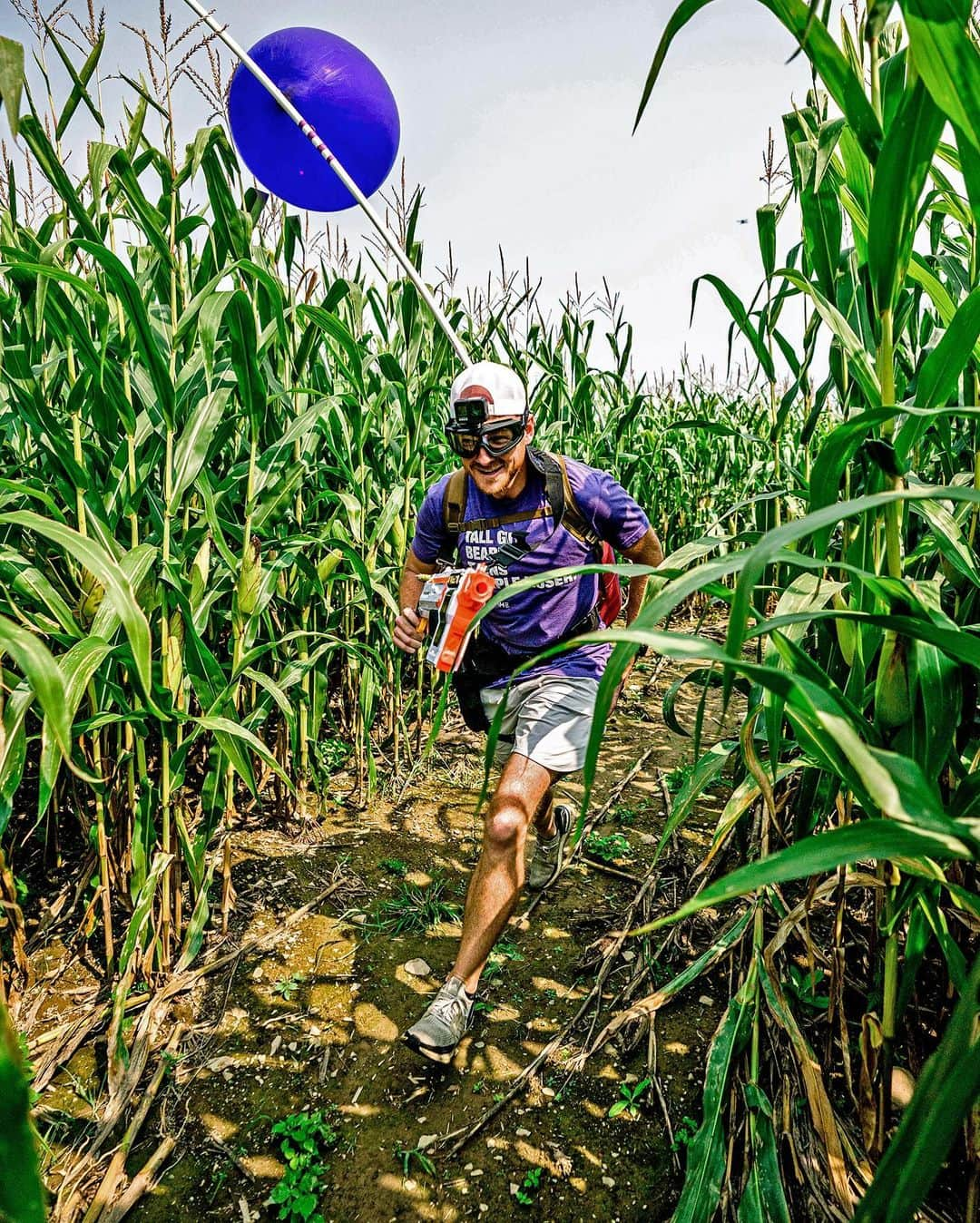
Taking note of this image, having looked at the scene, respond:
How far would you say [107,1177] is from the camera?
1271 mm

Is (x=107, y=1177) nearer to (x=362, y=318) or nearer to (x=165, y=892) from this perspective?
(x=165, y=892)

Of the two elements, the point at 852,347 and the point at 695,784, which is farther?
the point at 695,784

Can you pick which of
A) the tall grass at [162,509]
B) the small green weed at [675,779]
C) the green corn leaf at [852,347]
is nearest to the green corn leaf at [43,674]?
the tall grass at [162,509]

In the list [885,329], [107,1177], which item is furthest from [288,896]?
[885,329]

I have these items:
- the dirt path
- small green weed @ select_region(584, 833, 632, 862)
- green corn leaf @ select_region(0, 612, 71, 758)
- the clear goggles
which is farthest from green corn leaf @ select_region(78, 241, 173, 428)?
small green weed @ select_region(584, 833, 632, 862)

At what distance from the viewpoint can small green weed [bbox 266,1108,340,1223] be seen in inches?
50.2

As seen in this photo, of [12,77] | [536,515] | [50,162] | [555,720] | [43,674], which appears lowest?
[555,720]

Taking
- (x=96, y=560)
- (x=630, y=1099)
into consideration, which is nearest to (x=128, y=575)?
(x=96, y=560)

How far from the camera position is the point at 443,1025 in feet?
5.15

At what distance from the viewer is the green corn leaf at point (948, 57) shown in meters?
0.52

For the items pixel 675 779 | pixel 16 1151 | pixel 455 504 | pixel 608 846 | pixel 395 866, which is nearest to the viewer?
pixel 16 1151

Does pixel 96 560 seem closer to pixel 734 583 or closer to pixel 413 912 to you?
pixel 734 583

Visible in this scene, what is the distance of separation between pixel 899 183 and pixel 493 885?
1.53 m

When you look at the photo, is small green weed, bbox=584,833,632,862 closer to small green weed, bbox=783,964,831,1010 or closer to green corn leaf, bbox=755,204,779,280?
small green weed, bbox=783,964,831,1010
